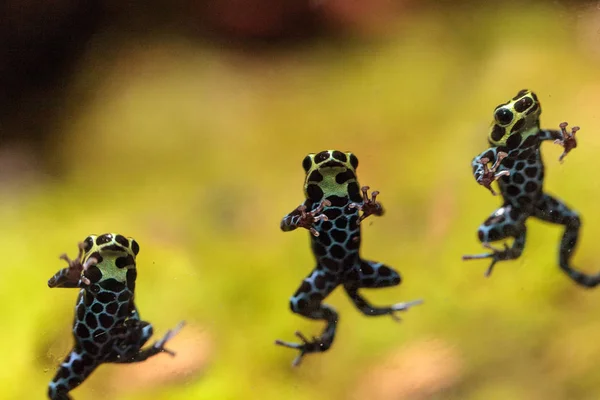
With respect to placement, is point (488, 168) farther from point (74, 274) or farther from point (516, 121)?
point (74, 274)

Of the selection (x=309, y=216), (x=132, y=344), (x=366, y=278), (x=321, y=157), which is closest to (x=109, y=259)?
(x=132, y=344)

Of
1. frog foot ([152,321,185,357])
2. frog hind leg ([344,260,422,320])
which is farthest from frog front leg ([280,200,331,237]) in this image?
frog foot ([152,321,185,357])

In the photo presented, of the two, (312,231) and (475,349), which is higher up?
(312,231)

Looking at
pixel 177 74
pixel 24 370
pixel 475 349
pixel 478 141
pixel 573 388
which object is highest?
pixel 177 74

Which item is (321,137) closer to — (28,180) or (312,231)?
→ (312,231)

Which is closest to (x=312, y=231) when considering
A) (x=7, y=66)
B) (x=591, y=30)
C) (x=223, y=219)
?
(x=223, y=219)

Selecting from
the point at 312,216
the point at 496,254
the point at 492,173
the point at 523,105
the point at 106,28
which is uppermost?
the point at 106,28
